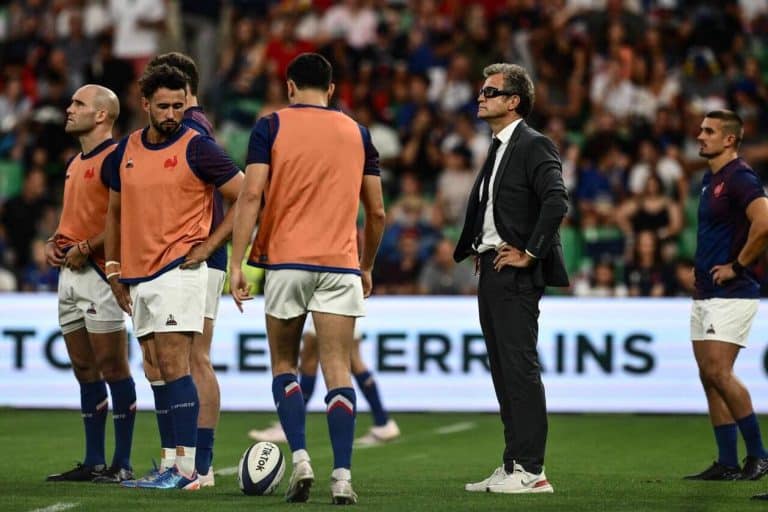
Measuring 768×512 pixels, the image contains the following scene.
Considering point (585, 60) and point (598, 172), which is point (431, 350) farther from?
point (585, 60)

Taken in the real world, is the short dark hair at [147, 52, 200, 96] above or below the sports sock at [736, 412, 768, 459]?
above

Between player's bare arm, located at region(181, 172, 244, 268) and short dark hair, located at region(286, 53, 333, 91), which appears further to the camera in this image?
player's bare arm, located at region(181, 172, 244, 268)

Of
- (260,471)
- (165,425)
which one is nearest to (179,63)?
(165,425)

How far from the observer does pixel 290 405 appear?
7.66 metres

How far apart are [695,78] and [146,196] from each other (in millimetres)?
12973

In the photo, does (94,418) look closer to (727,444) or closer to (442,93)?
(727,444)

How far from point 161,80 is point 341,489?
8.03 ft

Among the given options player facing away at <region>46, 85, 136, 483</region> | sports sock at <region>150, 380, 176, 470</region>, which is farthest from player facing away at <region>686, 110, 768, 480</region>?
player facing away at <region>46, 85, 136, 483</region>

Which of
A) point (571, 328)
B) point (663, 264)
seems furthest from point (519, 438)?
point (663, 264)

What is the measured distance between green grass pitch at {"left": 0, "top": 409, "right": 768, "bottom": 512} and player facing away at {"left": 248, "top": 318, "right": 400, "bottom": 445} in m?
0.16

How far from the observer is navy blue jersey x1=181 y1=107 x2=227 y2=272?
8.52m

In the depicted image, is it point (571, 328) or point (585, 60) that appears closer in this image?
point (571, 328)

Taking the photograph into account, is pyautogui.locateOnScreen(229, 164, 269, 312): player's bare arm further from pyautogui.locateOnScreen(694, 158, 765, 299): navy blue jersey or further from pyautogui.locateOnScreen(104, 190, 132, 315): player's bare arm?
pyautogui.locateOnScreen(694, 158, 765, 299): navy blue jersey

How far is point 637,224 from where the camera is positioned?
56.9 ft
